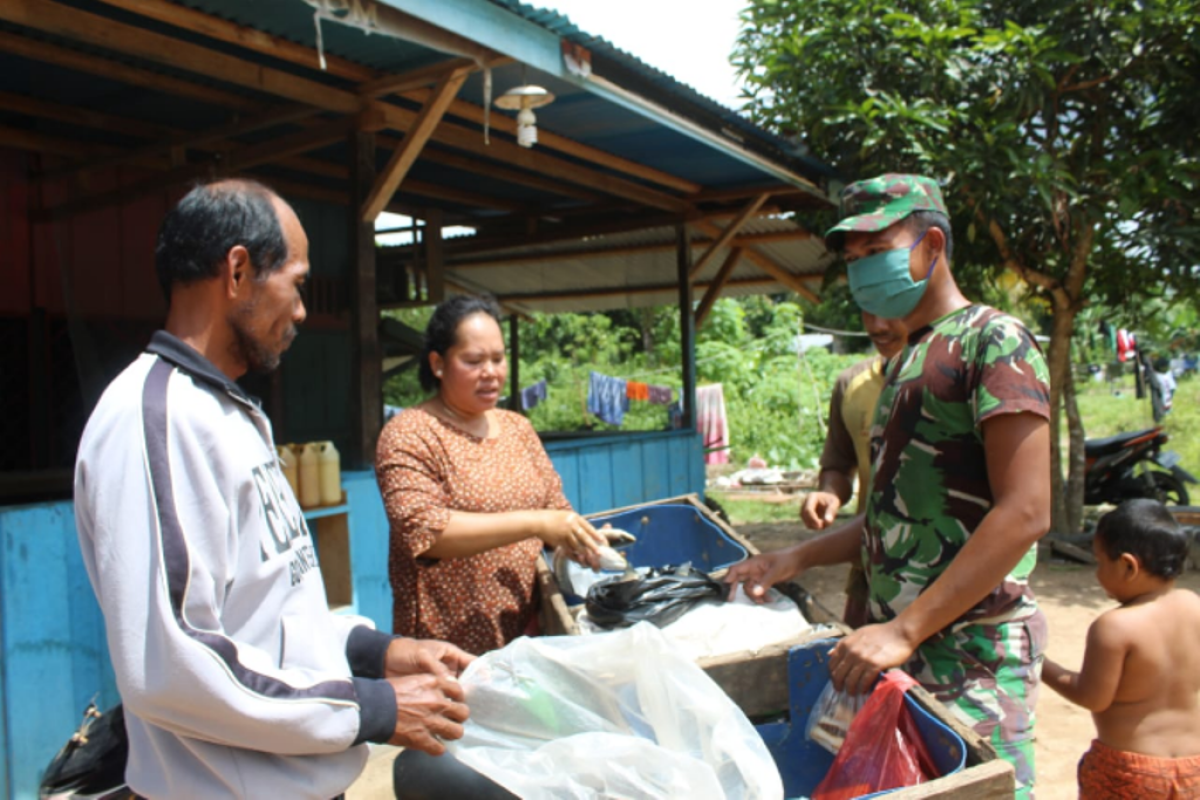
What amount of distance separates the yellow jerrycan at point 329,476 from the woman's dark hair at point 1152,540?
10.9 ft

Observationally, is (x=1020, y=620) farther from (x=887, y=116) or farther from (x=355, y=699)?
(x=887, y=116)

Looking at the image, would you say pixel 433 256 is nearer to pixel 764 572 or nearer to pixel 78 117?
pixel 78 117

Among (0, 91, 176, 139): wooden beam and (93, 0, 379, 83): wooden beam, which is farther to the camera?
(0, 91, 176, 139): wooden beam

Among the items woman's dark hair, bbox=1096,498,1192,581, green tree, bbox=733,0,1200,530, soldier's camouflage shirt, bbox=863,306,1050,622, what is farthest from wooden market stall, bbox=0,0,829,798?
woman's dark hair, bbox=1096,498,1192,581

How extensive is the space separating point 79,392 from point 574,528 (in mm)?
5741

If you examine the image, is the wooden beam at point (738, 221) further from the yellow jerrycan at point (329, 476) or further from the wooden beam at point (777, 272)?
the yellow jerrycan at point (329, 476)

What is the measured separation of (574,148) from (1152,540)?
13.7ft

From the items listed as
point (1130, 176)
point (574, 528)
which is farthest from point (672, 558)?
point (1130, 176)

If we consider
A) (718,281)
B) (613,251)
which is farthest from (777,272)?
(613,251)

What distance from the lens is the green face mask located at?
1882mm

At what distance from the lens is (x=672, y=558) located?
3.11 metres

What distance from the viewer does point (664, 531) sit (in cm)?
313

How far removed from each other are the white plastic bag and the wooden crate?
0.76 ft

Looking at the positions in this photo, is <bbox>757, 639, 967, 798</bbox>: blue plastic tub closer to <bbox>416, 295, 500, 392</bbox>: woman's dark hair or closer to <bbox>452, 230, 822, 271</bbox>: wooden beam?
<bbox>416, 295, 500, 392</bbox>: woman's dark hair
